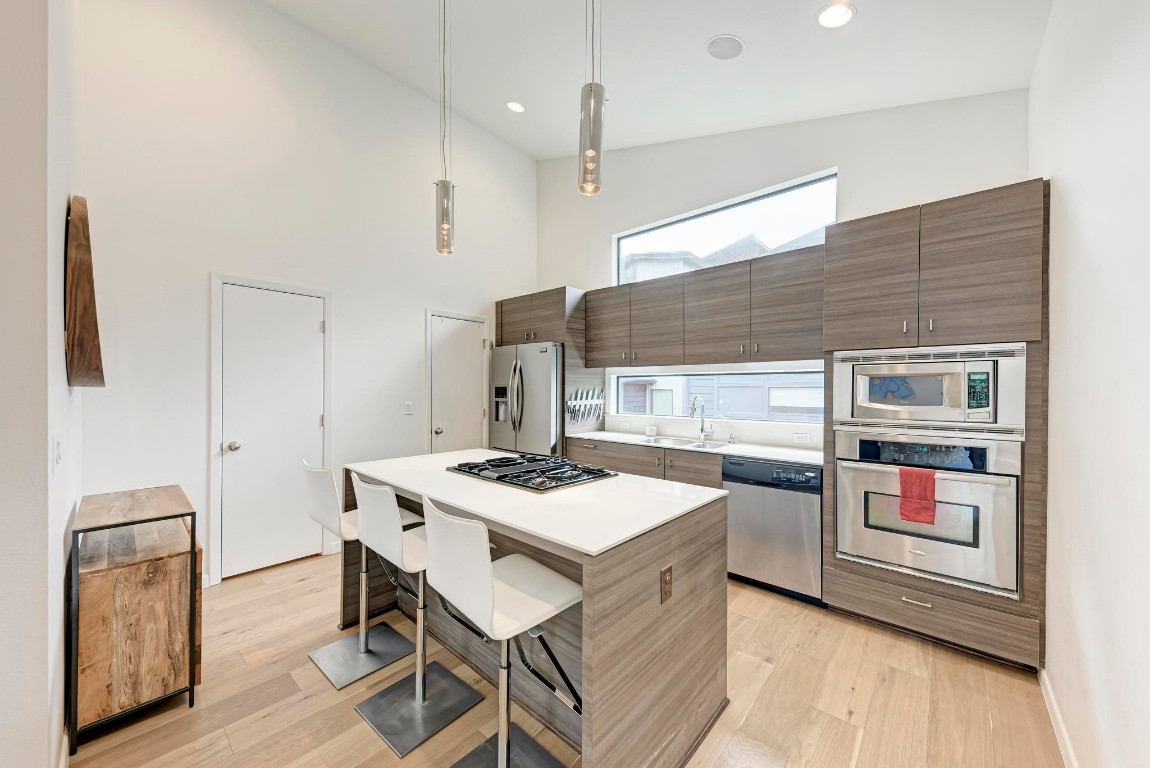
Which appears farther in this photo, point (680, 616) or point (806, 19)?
point (806, 19)

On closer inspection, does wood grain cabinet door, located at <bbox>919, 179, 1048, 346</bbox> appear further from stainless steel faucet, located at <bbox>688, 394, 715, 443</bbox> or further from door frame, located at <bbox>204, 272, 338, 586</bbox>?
door frame, located at <bbox>204, 272, 338, 586</bbox>

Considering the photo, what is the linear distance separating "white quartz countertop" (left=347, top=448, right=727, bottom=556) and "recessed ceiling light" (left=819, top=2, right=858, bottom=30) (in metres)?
2.43

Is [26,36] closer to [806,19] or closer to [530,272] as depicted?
[806,19]

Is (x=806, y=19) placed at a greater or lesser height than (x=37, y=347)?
greater

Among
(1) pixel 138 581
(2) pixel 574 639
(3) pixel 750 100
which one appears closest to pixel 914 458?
(2) pixel 574 639

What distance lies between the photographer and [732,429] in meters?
3.74

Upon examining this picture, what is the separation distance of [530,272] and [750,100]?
2.79 m

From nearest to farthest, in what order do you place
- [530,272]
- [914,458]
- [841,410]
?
[914,458] → [841,410] → [530,272]

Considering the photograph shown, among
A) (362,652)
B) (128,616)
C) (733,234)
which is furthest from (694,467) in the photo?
(128,616)

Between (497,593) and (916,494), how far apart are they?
7.10ft

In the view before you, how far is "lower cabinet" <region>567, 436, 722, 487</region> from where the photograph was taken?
128 inches

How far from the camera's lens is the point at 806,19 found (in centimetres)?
239

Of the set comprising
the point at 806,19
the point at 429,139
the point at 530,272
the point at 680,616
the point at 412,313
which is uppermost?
the point at 429,139

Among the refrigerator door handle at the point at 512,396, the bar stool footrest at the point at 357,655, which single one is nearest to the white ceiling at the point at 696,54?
the refrigerator door handle at the point at 512,396
